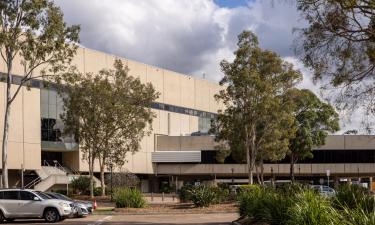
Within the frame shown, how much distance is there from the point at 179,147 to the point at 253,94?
40866mm

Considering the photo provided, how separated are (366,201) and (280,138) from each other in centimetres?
3475

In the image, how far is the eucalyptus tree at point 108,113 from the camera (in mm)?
50531

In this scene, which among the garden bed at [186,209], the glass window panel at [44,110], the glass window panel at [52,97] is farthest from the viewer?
the glass window panel at [52,97]

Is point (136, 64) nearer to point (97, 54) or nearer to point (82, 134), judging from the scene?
point (97, 54)

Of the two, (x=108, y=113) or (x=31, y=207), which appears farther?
(x=108, y=113)

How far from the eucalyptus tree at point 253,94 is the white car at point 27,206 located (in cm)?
1906

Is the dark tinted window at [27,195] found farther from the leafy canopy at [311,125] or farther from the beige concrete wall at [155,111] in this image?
the leafy canopy at [311,125]

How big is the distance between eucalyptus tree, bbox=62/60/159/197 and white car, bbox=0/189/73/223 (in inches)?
822

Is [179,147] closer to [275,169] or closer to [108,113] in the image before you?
[275,169]

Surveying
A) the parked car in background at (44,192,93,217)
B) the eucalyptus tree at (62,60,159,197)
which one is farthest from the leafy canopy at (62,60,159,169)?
the parked car in background at (44,192,93,217)

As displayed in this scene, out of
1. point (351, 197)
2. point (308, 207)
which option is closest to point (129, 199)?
point (351, 197)

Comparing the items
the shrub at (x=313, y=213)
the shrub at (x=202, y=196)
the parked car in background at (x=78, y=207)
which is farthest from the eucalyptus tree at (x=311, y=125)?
the shrub at (x=313, y=213)

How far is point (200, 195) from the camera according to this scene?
3881 cm

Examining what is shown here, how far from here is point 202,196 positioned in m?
38.8
